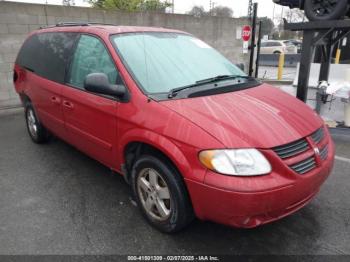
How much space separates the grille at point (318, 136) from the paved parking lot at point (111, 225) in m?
0.82

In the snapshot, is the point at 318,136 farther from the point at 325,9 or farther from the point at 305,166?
the point at 325,9

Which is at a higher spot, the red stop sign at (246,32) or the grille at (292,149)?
the red stop sign at (246,32)

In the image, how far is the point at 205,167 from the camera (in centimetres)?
218

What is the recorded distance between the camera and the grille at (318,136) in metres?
2.54

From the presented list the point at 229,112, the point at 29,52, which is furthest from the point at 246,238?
the point at 29,52

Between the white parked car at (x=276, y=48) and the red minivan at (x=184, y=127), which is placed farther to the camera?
the white parked car at (x=276, y=48)

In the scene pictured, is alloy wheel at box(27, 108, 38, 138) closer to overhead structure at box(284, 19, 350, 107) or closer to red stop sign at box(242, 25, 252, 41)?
overhead structure at box(284, 19, 350, 107)

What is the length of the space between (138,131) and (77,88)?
3.85 ft

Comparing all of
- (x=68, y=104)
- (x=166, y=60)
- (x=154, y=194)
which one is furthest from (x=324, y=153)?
(x=68, y=104)

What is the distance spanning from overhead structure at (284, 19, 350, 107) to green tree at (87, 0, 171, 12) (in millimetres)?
10320

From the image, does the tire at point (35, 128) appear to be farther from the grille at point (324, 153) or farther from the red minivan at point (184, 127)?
the grille at point (324, 153)

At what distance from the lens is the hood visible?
2225 mm

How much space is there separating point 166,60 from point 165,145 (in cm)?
104

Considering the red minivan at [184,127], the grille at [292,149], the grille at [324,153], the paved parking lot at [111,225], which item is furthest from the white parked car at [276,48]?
the grille at [292,149]
